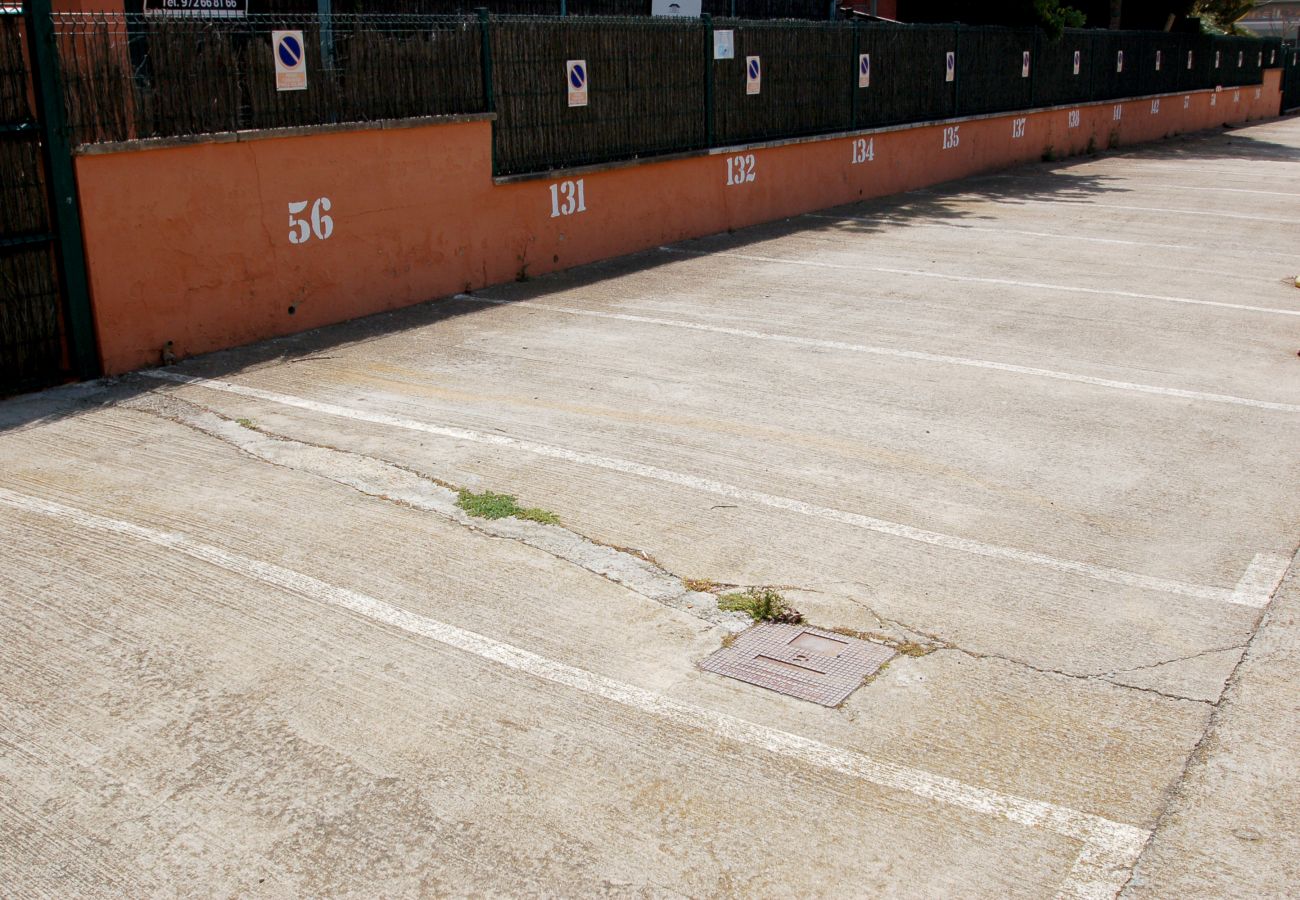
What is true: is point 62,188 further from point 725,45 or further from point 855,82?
→ point 855,82

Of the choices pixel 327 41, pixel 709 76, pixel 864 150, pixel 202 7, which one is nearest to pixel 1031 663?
pixel 327 41

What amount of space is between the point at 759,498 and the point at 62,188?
527 cm

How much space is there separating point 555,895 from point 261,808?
106cm

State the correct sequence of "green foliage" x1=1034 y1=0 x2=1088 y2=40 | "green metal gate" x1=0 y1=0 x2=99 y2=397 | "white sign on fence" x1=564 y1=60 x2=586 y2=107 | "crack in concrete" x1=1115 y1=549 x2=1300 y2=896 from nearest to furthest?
"crack in concrete" x1=1115 y1=549 x2=1300 y2=896, "green metal gate" x1=0 y1=0 x2=99 y2=397, "white sign on fence" x1=564 y1=60 x2=586 y2=107, "green foliage" x1=1034 y1=0 x2=1088 y2=40

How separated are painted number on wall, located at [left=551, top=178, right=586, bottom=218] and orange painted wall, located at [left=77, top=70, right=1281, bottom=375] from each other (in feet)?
0.23

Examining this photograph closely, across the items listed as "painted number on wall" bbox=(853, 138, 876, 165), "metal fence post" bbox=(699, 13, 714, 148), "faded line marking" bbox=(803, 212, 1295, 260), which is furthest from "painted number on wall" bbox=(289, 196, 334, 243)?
"painted number on wall" bbox=(853, 138, 876, 165)

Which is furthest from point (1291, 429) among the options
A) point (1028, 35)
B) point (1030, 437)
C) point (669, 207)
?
point (1028, 35)

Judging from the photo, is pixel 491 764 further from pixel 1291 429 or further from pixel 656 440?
pixel 1291 429

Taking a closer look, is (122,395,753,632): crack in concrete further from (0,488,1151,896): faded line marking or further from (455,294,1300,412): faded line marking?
(455,294,1300,412): faded line marking

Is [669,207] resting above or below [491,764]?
above

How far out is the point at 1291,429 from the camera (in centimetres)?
814

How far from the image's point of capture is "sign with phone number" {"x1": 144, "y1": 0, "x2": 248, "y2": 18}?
1234 centimetres

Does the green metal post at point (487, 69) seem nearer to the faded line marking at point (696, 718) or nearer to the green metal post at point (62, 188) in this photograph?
the green metal post at point (62, 188)

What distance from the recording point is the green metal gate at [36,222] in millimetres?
8453
